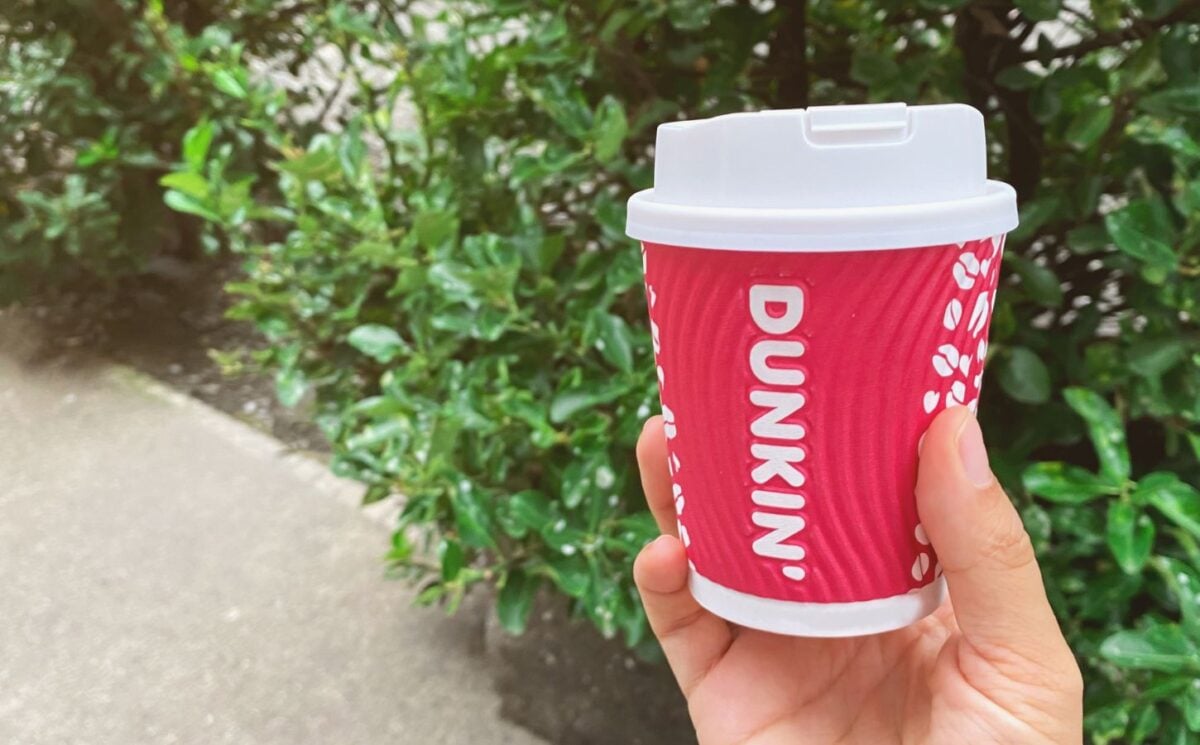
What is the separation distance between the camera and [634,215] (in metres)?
0.86

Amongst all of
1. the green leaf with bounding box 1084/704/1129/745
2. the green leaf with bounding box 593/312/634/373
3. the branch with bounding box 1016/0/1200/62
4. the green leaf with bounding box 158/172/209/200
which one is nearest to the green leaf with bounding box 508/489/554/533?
the green leaf with bounding box 593/312/634/373

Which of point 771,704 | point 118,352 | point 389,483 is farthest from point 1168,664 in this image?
point 118,352

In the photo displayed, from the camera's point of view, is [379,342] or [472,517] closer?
[472,517]

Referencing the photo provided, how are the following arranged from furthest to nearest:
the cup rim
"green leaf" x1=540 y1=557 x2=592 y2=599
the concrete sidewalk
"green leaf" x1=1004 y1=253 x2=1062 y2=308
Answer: the concrete sidewalk
"green leaf" x1=540 y1=557 x2=592 y2=599
"green leaf" x1=1004 y1=253 x2=1062 y2=308
the cup rim

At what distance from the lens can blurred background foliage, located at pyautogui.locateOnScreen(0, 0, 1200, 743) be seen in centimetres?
122

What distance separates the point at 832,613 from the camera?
87 cm

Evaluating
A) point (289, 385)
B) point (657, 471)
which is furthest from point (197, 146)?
point (657, 471)

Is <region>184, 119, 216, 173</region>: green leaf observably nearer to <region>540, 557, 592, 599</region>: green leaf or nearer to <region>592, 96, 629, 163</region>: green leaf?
<region>592, 96, 629, 163</region>: green leaf

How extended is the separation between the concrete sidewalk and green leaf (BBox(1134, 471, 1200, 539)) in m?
1.28

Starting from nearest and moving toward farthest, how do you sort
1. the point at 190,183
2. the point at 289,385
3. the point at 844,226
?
the point at 844,226
the point at 190,183
the point at 289,385

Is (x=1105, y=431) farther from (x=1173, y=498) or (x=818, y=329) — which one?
(x=818, y=329)

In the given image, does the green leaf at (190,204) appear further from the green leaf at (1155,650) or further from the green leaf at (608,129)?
the green leaf at (1155,650)

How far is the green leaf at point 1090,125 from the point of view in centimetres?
126

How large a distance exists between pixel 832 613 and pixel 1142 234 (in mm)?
680
